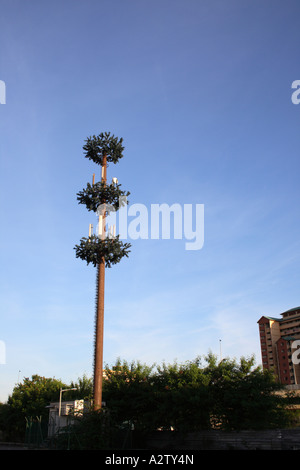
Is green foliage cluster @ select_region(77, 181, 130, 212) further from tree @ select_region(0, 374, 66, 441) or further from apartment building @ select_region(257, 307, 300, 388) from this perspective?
apartment building @ select_region(257, 307, 300, 388)

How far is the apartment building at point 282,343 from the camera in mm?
134562

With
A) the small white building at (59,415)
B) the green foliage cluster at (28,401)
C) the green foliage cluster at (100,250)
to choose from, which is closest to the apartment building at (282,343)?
the green foliage cluster at (28,401)

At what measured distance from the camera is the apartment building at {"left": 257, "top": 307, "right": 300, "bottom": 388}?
135m

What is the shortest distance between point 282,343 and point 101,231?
126 m

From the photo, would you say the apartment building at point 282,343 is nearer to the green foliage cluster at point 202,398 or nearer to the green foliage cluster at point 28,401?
the green foliage cluster at point 28,401

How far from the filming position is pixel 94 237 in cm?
3142

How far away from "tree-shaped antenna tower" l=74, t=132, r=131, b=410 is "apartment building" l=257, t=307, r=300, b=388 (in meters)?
119

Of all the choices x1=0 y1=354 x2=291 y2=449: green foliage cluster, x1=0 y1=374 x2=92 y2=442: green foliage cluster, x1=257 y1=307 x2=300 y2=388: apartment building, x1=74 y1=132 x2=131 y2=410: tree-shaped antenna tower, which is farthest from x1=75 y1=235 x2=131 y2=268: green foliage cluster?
x1=257 y1=307 x2=300 y2=388: apartment building

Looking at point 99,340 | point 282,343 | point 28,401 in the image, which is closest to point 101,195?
point 99,340

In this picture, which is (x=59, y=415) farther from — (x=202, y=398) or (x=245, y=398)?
(x=245, y=398)

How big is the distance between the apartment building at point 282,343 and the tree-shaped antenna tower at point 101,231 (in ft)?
389
